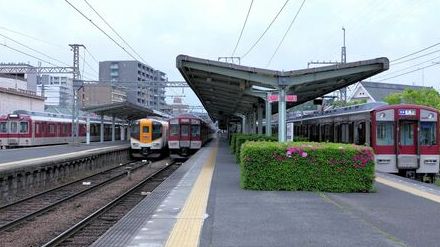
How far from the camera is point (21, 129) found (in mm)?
42031

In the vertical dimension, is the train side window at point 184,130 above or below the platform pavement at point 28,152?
above

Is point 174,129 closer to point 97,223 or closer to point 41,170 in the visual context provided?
point 41,170

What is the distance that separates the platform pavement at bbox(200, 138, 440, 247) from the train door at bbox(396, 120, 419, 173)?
7955 millimetres

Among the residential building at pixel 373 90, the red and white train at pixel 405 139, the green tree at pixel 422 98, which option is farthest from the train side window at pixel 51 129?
the residential building at pixel 373 90

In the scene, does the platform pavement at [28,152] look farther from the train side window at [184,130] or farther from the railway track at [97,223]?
the railway track at [97,223]

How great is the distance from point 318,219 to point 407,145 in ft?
42.9

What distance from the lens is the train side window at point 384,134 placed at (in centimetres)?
2059

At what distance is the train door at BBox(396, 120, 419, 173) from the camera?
2030 centimetres

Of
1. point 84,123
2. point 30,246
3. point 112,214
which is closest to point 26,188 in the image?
point 112,214

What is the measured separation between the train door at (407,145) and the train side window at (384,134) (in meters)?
0.27

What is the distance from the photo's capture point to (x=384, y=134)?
2072 centimetres

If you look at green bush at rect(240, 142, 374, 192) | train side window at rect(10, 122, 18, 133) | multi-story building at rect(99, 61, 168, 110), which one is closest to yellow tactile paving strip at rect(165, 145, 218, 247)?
green bush at rect(240, 142, 374, 192)

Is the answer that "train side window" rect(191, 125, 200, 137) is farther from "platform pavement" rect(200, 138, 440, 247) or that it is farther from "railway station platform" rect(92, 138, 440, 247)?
"platform pavement" rect(200, 138, 440, 247)

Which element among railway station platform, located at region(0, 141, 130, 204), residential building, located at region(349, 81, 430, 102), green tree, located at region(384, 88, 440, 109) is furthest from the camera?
residential building, located at region(349, 81, 430, 102)
